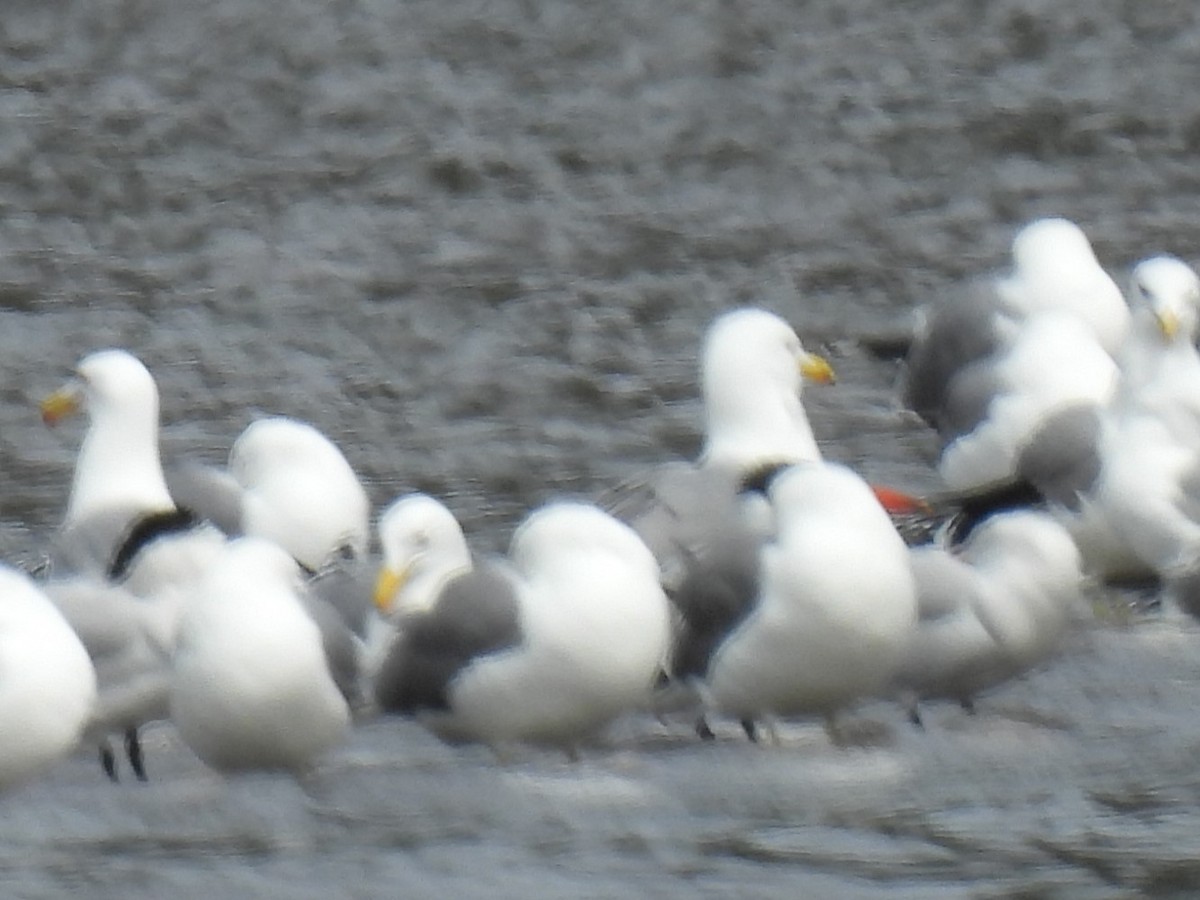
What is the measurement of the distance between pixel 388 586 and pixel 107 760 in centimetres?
83

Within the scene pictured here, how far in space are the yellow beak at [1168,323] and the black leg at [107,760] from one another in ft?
12.9

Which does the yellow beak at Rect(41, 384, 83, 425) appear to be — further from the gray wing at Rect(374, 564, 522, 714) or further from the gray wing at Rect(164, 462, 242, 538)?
the gray wing at Rect(374, 564, 522, 714)

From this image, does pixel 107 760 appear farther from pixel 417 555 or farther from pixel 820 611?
pixel 820 611

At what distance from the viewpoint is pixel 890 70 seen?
58.8ft

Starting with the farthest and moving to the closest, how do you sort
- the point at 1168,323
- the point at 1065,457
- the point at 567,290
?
the point at 567,290, the point at 1168,323, the point at 1065,457

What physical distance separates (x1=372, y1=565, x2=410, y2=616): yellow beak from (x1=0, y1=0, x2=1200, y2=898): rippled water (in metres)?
0.39

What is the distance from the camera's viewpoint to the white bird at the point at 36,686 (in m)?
6.92

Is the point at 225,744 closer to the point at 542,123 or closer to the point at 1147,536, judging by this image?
the point at 1147,536

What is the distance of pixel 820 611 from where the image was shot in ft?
24.6

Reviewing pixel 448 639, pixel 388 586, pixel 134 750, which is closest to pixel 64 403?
pixel 134 750

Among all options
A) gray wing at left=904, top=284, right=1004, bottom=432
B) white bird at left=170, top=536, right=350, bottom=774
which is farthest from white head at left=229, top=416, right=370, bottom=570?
gray wing at left=904, top=284, right=1004, bottom=432

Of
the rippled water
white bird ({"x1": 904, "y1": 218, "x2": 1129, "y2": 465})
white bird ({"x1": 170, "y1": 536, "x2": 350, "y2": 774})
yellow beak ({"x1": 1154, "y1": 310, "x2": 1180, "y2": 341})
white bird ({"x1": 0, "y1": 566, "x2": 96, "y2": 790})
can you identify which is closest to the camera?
the rippled water

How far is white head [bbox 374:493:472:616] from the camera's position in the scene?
25.3ft

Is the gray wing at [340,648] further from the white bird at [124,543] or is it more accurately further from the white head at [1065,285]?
the white head at [1065,285]
